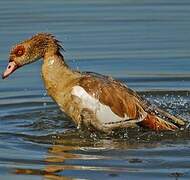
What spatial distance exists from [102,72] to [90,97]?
2.83m

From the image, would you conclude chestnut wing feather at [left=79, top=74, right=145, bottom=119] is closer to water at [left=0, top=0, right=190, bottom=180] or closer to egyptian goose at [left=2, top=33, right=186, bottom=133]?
egyptian goose at [left=2, top=33, right=186, bottom=133]

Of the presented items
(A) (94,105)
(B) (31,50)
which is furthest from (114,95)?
(B) (31,50)

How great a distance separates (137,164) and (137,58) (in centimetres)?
500

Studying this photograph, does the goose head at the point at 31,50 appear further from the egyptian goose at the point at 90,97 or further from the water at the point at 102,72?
the water at the point at 102,72

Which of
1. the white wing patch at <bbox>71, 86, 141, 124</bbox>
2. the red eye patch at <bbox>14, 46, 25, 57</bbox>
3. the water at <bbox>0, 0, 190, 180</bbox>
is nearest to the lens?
the water at <bbox>0, 0, 190, 180</bbox>

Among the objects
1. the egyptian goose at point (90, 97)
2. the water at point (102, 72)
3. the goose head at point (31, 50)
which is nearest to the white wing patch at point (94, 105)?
the egyptian goose at point (90, 97)

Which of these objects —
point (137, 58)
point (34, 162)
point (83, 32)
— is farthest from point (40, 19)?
point (34, 162)

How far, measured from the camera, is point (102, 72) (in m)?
14.3

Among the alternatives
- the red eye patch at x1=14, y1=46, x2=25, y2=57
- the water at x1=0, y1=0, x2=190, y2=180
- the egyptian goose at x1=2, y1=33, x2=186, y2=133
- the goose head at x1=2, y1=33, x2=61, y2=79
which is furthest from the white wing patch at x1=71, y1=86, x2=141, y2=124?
the red eye patch at x1=14, y1=46, x2=25, y2=57

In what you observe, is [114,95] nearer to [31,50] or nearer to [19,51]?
[31,50]

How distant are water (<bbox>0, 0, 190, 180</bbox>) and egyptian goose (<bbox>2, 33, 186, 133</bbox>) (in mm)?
171

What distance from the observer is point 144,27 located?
1670 centimetres

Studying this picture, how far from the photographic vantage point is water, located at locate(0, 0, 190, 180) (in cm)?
1023

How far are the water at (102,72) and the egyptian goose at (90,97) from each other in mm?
171
